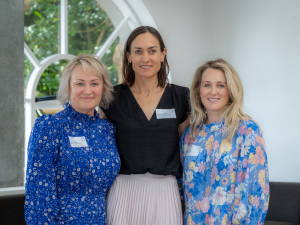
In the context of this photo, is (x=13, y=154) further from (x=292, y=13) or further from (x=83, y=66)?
(x=292, y=13)

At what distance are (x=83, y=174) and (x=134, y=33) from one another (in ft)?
3.27

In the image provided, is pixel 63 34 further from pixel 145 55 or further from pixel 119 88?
pixel 145 55

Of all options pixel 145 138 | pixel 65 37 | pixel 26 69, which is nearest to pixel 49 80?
pixel 26 69

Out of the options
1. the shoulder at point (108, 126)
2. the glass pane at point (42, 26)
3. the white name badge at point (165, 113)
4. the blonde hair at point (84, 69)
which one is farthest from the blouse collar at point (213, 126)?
the glass pane at point (42, 26)

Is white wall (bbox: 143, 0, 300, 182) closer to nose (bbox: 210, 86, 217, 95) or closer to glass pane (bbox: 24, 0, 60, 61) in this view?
glass pane (bbox: 24, 0, 60, 61)

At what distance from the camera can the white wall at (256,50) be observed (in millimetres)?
4387

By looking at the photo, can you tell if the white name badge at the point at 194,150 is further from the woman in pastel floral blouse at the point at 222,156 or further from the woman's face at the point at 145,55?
the woman's face at the point at 145,55

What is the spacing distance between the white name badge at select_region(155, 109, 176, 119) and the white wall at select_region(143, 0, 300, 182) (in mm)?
1942

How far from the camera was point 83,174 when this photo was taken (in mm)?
2076

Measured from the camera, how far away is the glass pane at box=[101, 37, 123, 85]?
15.9ft

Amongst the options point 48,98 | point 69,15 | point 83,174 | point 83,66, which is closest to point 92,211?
point 83,174

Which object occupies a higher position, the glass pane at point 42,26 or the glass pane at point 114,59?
the glass pane at point 42,26

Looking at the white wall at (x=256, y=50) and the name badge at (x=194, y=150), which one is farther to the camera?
the white wall at (x=256, y=50)

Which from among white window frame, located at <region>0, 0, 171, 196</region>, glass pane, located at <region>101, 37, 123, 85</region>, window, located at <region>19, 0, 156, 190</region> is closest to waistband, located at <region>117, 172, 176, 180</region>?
white window frame, located at <region>0, 0, 171, 196</region>
